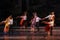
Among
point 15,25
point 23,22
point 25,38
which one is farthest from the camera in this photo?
point 15,25

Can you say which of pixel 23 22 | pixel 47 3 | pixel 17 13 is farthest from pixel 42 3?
pixel 23 22

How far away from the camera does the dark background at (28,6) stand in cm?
4184

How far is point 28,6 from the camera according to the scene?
141ft

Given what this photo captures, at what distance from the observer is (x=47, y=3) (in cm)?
4316

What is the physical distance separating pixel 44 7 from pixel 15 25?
25.9 ft

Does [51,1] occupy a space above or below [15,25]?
above

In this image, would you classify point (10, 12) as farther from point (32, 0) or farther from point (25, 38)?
point (25, 38)

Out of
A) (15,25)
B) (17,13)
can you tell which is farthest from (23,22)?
→ (17,13)

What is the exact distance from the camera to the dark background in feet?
137

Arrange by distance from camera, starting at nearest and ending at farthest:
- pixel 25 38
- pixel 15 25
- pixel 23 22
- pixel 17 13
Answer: pixel 25 38, pixel 23 22, pixel 15 25, pixel 17 13

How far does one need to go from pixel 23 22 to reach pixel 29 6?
42.0 feet

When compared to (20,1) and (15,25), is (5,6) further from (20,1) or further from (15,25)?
(15,25)

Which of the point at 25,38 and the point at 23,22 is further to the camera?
the point at 23,22

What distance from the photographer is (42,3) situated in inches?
1698
